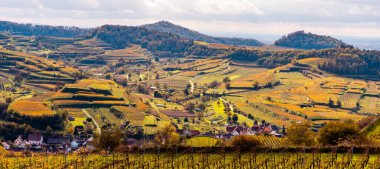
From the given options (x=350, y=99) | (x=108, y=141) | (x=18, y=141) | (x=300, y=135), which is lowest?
(x=18, y=141)

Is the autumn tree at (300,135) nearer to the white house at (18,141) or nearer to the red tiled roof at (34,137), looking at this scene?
the red tiled roof at (34,137)

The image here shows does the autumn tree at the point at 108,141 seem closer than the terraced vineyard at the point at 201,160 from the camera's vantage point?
No

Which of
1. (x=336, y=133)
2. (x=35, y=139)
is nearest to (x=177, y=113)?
(x=35, y=139)

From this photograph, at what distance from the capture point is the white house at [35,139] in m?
75.2

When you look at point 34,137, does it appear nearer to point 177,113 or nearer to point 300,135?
point 177,113

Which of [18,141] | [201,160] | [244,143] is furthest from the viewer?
[18,141]

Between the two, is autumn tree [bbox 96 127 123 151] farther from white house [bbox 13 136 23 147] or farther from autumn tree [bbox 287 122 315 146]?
white house [bbox 13 136 23 147]

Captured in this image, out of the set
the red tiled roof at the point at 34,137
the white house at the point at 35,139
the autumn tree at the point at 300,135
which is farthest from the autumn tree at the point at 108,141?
the red tiled roof at the point at 34,137

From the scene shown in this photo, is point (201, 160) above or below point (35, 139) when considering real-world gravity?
above

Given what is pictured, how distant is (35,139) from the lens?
252 feet

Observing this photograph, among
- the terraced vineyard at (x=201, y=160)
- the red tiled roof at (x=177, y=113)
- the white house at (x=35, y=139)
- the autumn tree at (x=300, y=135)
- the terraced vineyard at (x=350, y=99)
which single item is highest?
the terraced vineyard at (x=201, y=160)

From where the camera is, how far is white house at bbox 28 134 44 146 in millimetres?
75250

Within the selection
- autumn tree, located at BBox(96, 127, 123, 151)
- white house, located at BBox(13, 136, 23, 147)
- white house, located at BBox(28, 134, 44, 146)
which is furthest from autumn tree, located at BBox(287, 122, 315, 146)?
white house, located at BBox(13, 136, 23, 147)

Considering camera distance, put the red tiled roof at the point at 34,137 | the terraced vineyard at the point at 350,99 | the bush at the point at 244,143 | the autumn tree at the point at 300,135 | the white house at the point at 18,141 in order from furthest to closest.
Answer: the terraced vineyard at the point at 350,99 → the red tiled roof at the point at 34,137 → the white house at the point at 18,141 → the autumn tree at the point at 300,135 → the bush at the point at 244,143
